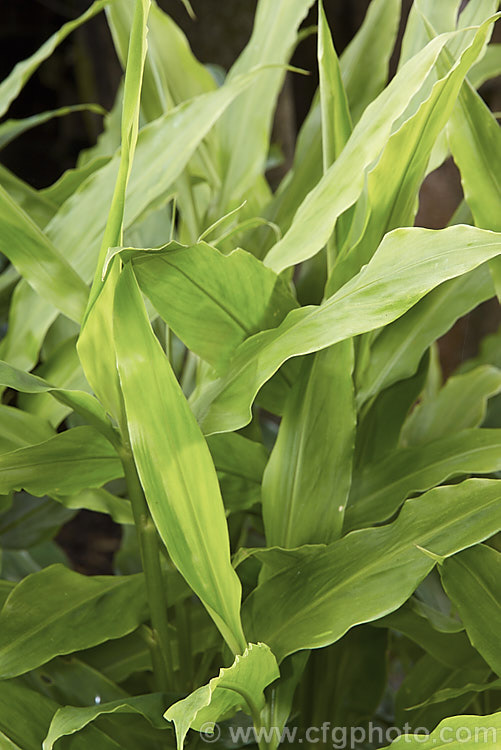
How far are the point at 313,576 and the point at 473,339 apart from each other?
72 centimetres

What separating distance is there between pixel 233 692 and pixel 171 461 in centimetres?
12

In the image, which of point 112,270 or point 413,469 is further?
point 413,469

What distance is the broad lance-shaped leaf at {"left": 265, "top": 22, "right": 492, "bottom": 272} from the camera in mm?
361

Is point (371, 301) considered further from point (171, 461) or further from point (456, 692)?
point (456, 692)

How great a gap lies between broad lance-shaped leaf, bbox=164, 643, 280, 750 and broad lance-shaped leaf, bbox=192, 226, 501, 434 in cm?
11

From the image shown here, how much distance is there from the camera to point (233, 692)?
347 millimetres

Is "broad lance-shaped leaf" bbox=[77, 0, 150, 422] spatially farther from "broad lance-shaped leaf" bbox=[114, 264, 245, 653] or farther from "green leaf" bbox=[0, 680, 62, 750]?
"green leaf" bbox=[0, 680, 62, 750]

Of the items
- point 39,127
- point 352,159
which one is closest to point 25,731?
point 352,159

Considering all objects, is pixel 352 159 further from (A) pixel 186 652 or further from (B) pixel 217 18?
(B) pixel 217 18

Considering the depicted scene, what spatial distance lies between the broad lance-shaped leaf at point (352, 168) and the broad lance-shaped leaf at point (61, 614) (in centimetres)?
22

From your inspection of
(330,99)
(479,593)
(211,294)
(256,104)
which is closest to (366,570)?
(479,593)

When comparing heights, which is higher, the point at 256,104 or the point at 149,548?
the point at 256,104

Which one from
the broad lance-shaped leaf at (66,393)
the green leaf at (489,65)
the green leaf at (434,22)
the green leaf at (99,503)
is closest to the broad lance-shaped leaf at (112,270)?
the broad lance-shaped leaf at (66,393)

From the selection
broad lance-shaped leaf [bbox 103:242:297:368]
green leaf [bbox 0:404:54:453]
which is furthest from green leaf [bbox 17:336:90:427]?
broad lance-shaped leaf [bbox 103:242:297:368]
